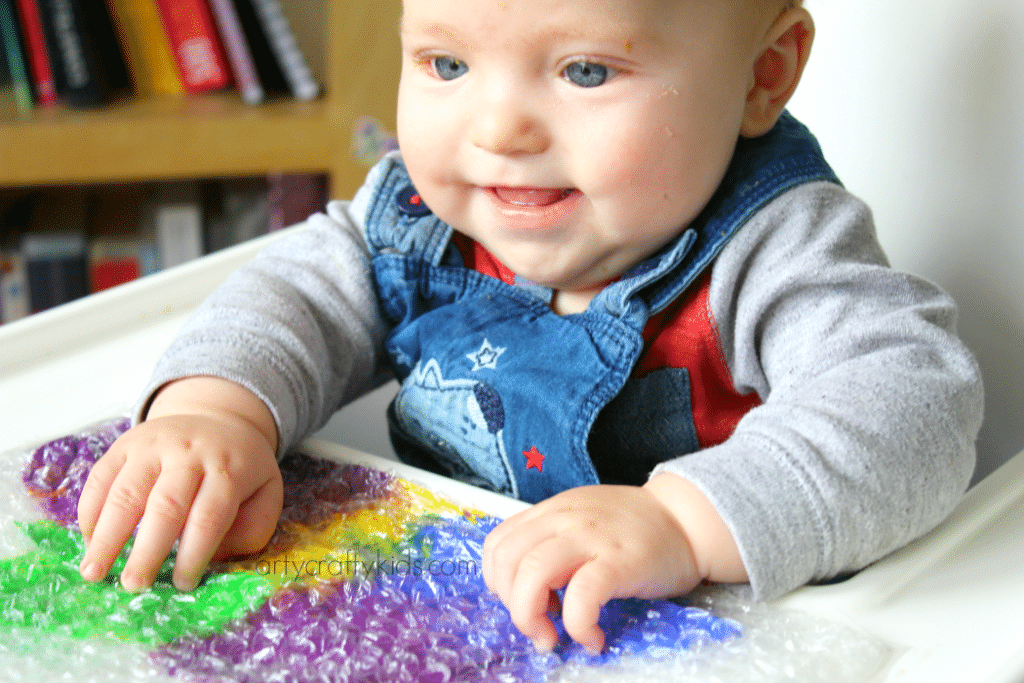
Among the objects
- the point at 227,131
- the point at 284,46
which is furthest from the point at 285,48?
the point at 227,131

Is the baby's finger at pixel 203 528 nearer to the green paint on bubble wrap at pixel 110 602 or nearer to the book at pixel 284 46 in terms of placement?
the green paint on bubble wrap at pixel 110 602

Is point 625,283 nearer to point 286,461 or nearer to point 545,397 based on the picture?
point 545,397

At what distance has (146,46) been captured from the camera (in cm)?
123

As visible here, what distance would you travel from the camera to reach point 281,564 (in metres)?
0.39

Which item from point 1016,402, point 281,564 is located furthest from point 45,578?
point 1016,402

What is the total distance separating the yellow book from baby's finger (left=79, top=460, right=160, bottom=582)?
935 millimetres

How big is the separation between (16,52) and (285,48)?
0.96 feet

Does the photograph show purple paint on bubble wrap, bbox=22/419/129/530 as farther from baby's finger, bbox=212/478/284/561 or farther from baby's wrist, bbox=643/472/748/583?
baby's wrist, bbox=643/472/748/583

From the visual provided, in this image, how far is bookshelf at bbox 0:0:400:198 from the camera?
1117 mm

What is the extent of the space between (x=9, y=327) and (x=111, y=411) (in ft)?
0.26

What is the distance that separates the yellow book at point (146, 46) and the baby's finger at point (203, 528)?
3.11 feet

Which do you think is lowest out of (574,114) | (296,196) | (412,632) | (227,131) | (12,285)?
(12,285)

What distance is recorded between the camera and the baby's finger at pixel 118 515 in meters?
0.38

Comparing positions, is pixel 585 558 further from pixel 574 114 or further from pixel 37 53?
pixel 37 53
